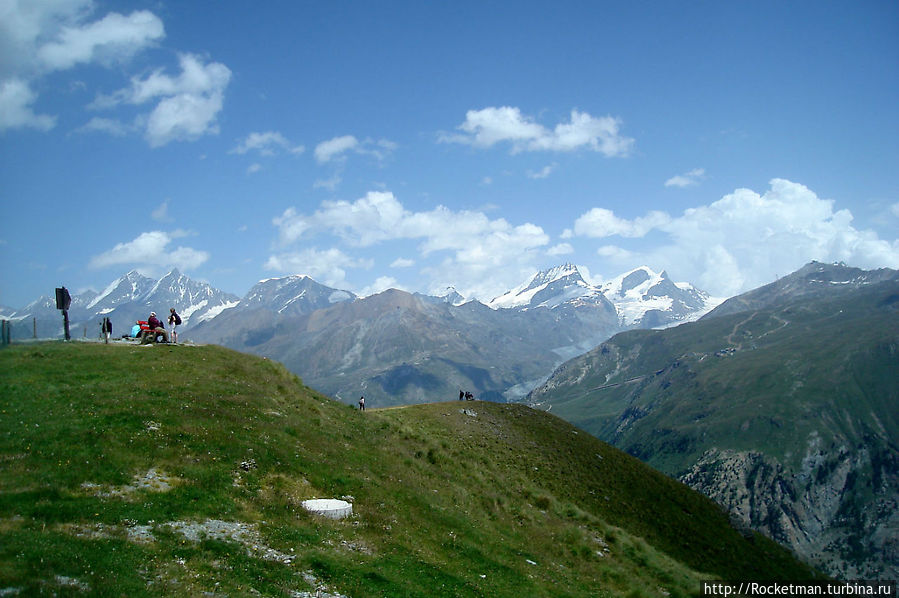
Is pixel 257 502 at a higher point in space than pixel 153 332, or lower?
lower

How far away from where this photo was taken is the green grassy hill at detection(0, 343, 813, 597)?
813 inches

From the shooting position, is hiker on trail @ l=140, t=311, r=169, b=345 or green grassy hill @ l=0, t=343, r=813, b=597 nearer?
green grassy hill @ l=0, t=343, r=813, b=597

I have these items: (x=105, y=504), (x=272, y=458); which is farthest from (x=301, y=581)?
(x=272, y=458)

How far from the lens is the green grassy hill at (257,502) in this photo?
20.6 m

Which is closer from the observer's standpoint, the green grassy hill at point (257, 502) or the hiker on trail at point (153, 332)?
the green grassy hill at point (257, 502)

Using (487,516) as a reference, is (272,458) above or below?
above

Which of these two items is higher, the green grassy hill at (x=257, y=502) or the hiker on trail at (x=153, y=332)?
the hiker on trail at (x=153, y=332)

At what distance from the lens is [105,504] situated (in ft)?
76.0

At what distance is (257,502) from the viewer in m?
27.6

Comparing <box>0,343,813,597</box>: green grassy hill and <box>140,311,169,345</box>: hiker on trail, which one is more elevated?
<box>140,311,169,345</box>: hiker on trail

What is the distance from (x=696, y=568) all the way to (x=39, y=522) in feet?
179

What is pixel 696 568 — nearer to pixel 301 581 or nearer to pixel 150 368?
pixel 301 581

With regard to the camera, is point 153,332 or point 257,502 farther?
point 153,332

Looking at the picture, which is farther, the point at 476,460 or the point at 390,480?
the point at 476,460
